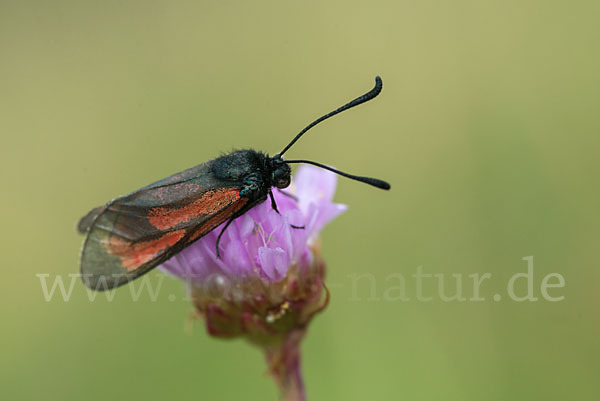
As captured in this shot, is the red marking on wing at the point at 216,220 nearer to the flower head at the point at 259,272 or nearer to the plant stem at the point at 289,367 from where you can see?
the flower head at the point at 259,272

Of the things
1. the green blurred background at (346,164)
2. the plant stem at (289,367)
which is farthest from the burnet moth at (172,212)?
the green blurred background at (346,164)

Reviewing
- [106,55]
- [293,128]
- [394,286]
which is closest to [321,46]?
[293,128]

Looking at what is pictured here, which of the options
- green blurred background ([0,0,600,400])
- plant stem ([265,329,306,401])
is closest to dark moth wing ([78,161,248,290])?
plant stem ([265,329,306,401])

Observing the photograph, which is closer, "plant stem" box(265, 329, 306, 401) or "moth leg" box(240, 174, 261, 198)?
"moth leg" box(240, 174, 261, 198)

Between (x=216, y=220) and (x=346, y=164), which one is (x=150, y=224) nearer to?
(x=216, y=220)

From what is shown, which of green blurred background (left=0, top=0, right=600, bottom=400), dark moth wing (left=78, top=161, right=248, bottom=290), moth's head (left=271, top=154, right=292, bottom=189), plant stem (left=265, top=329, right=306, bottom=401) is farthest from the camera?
green blurred background (left=0, top=0, right=600, bottom=400)

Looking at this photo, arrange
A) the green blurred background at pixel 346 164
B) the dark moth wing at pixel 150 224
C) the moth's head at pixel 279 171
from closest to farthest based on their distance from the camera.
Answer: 1. the dark moth wing at pixel 150 224
2. the moth's head at pixel 279 171
3. the green blurred background at pixel 346 164

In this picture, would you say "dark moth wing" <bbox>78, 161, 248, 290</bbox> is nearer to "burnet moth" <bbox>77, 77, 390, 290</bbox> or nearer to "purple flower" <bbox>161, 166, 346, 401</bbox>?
"burnet moth" <bbox>77, 77, 390, 290</bbox>

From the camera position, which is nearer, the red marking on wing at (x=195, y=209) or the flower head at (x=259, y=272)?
the red marking on wing at (x=195, y=209)
